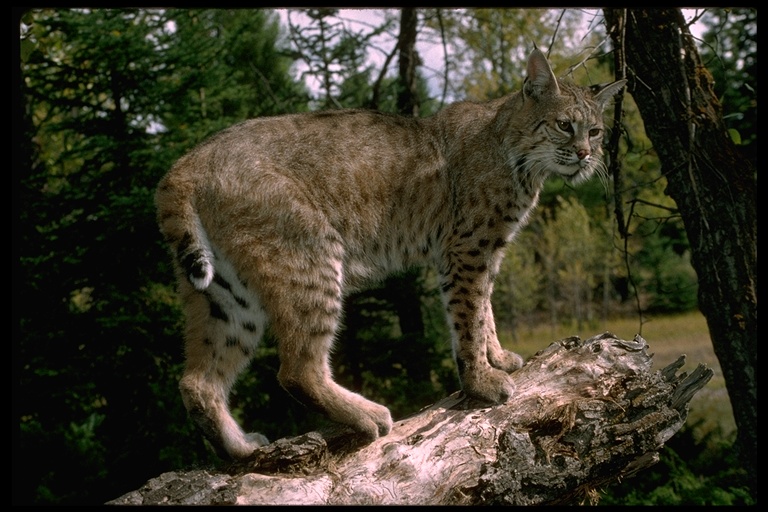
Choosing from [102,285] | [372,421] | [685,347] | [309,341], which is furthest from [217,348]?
[685,347]

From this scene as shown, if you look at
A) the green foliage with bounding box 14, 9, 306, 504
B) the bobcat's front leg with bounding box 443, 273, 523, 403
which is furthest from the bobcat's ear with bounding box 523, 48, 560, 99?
the green foliage with bounding box 14, 9, 306, 504

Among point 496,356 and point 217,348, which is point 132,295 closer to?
point 217,348

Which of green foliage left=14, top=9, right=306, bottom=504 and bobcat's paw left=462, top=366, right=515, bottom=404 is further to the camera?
green foliage left=14, top=9, right=306, bottom=504

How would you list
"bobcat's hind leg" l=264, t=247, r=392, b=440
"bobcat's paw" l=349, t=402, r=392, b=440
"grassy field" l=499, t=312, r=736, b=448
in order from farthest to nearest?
"grassy field" l=499, t=312, r=736, b=448
"bobcat's hind leg" l=264, t=247, r=392, b=440
"bobcat's paw" l=349, t=402, r=392, b=440

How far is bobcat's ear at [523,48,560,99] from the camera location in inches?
176

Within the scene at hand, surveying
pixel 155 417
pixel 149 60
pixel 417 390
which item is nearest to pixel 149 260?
pixel 155 417

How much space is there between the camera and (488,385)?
3908mm

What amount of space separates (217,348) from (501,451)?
174 cm

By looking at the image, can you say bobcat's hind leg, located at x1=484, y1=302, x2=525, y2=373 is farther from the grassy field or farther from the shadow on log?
the grassy field

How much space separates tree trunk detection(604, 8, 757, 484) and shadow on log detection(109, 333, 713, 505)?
1.41 metres

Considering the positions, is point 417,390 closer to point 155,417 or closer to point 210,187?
point 155,417

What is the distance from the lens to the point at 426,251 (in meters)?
4.71

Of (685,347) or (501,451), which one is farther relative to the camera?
(685,347)

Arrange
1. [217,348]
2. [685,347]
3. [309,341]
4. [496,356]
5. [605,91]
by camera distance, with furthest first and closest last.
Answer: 1. [685,347]
2. [605,91]
3. [496,356]
4. [217,348]
5. [309,341]
